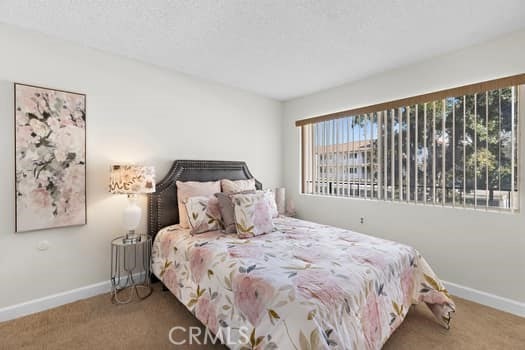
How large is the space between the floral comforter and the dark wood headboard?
1.35 feet

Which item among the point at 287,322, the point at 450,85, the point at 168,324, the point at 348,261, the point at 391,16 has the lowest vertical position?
the point at 168,324

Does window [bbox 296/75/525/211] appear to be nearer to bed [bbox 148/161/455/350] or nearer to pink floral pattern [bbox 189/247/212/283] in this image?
bed [bbox 148/161/455/350]

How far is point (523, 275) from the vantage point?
85.4 inches

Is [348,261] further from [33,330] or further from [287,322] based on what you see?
[33,330]

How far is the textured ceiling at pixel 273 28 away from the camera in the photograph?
183 cm

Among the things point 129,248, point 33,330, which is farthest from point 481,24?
point 33,330

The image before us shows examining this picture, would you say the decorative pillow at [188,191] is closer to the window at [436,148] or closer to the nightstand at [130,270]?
the nightstand at [130,270]

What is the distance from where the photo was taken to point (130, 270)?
8.88 ft

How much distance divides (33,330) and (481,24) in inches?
170

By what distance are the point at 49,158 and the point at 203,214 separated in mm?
1433

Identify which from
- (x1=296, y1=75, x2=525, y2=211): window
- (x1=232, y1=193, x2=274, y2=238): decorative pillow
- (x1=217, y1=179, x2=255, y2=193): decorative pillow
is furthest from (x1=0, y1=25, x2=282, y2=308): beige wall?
(x1=296, y1=75, x2=525, y2=211): window

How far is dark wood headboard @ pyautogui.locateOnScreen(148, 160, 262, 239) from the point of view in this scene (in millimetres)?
2758

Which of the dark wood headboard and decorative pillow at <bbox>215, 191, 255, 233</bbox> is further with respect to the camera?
the dark wood headboard

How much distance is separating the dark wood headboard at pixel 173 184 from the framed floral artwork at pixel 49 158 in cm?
64
